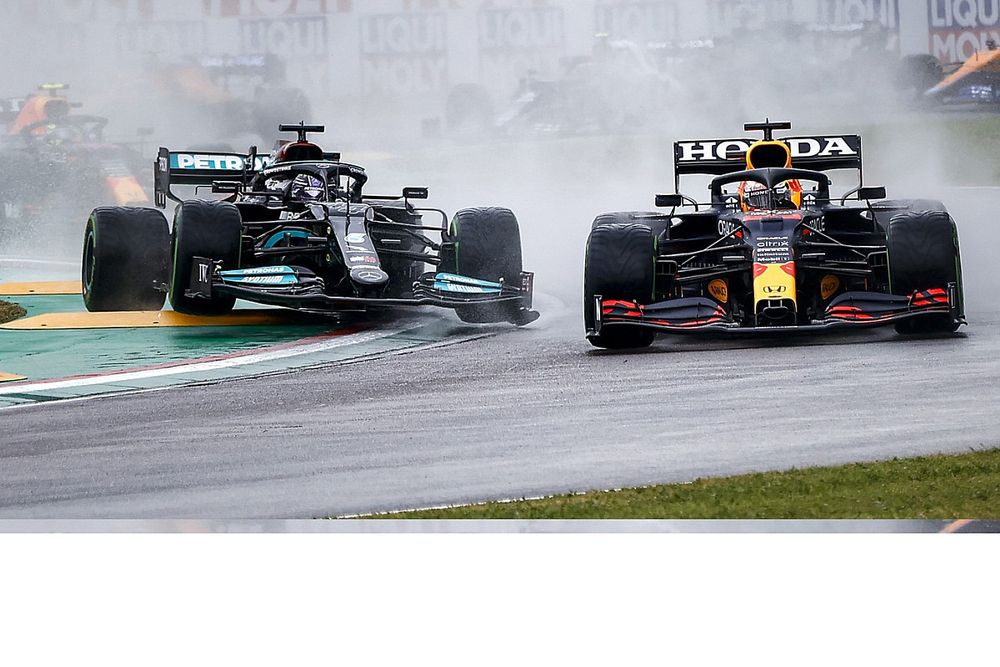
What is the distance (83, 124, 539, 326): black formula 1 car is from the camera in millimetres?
8461

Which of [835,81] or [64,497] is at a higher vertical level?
[835,81]

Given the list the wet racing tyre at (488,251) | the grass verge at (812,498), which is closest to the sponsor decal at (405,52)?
the wet racing tyre at (488,251)

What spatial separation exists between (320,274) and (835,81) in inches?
131

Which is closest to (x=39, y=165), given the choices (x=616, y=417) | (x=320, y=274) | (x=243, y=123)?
(x=243, y=123)

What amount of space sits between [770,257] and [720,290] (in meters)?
0.47

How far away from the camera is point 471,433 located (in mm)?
6441

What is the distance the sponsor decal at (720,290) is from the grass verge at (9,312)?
352 centimetres

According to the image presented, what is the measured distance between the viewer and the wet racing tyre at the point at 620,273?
7484mm

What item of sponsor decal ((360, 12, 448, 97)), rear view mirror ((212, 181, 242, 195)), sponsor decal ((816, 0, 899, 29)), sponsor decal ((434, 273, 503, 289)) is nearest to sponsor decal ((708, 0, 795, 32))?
sponsor decal ((816, 0, 899, 29))

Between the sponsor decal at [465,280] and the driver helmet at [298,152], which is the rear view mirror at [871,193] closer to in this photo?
the sponsor decal at [465,280]

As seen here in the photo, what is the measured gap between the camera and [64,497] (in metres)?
6.23

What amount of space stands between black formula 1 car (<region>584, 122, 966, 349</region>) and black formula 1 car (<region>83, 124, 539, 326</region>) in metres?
0.98
